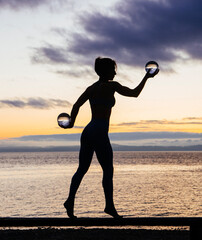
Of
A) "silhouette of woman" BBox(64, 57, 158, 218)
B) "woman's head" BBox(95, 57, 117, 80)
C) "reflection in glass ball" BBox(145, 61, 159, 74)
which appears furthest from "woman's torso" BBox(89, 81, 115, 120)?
"reflection in glass ball" BBox(145, 61, 159, 74)

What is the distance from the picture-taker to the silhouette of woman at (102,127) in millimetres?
5195

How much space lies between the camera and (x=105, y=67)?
17.3ft

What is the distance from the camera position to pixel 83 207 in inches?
1358

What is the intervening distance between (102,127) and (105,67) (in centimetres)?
95

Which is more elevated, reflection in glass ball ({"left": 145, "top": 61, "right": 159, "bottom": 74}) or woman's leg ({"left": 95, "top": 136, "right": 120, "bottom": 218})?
reflection in glass ball ({"left": 145, "top": 61, "right": 159, "bottom": 74})

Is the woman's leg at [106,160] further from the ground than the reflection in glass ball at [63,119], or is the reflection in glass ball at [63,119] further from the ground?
the reflection in glass ball at [63,119]

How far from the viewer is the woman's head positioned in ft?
17.2
